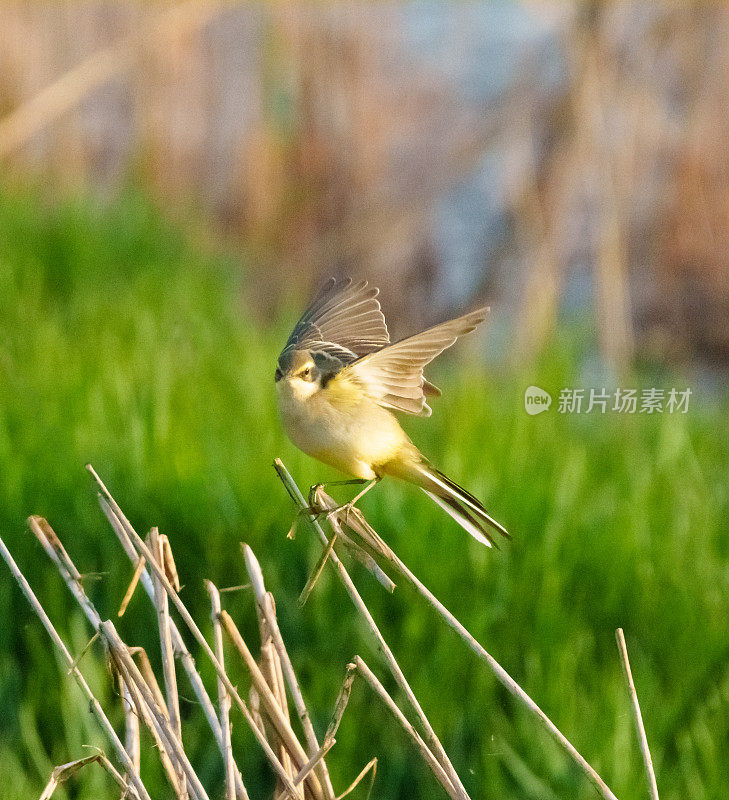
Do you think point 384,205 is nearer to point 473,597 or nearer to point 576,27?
point 576,27

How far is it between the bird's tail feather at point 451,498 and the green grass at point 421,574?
129 cm

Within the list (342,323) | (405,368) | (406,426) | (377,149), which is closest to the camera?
(405,368)

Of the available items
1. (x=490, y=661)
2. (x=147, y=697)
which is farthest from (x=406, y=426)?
(x=490, y=661)

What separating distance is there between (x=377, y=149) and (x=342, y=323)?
27.0ft

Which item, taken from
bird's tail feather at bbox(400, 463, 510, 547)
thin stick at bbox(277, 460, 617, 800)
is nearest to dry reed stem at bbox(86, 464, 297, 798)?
thin stick at bbox(277, 460, 617, 800)

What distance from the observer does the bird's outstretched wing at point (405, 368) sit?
0.68 m

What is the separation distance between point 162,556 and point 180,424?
1.70 meters

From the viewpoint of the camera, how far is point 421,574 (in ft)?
7.89

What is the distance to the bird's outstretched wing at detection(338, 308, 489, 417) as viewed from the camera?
68cm

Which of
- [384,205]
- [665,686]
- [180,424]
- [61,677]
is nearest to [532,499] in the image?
[665,686]

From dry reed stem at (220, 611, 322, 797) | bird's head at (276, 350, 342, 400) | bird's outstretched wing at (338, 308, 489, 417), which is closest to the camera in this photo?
bird's outstretched wing at (338, 308, 489, 417)

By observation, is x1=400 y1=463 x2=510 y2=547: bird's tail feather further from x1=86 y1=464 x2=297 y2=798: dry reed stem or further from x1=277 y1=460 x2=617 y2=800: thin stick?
x1=86 y1=464 x2=297 y2=798: dry reed stem

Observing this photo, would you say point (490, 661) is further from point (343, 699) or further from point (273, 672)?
point (273, 672)

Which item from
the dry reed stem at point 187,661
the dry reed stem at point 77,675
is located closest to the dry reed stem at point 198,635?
the dry reed stem at point 187,661
